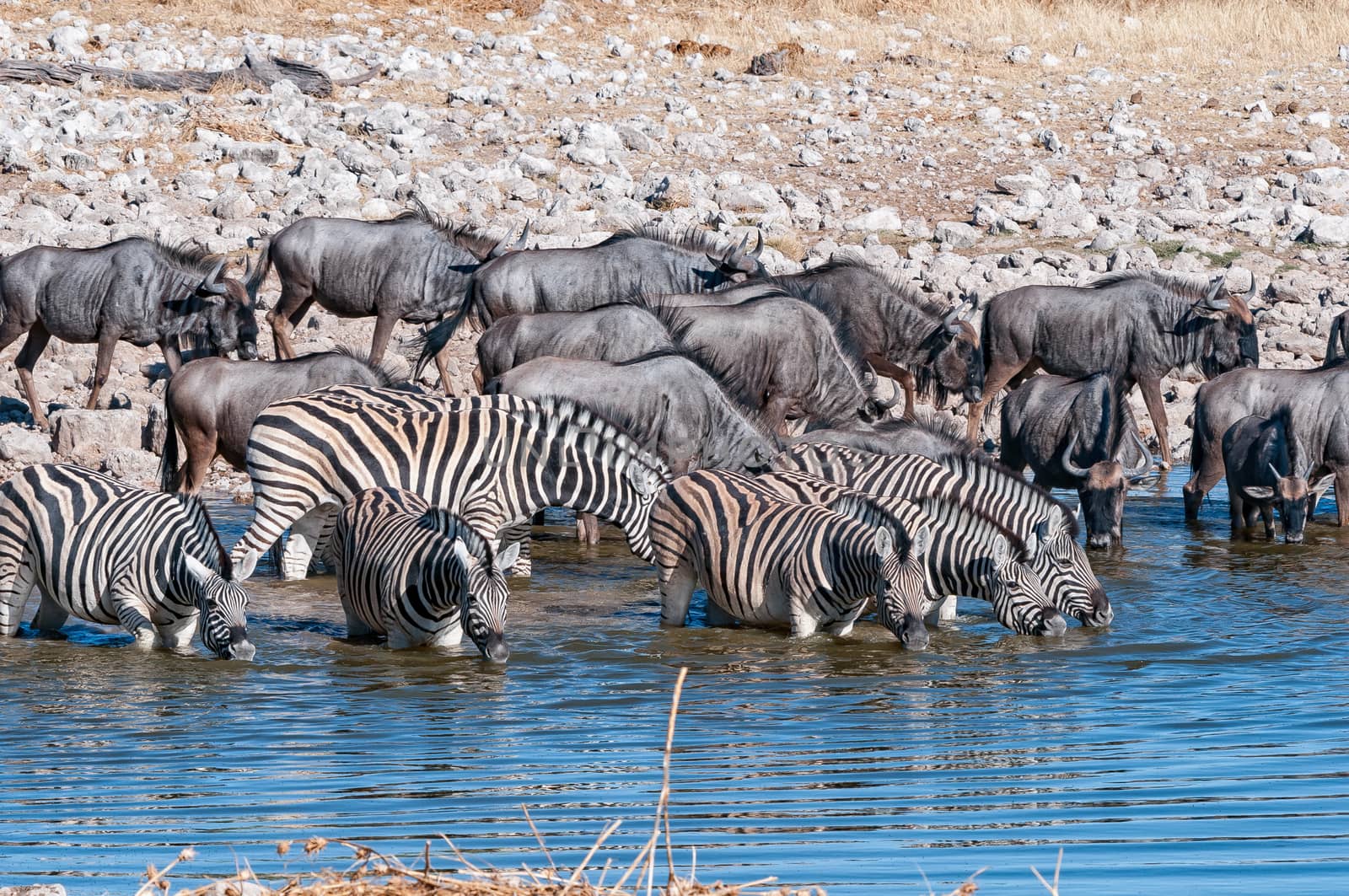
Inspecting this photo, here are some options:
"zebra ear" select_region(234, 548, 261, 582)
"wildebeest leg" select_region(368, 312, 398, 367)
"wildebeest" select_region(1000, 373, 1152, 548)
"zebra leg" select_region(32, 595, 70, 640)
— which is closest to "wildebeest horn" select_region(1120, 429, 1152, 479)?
"wildebeest" select_region(1000, 373, 1152, 548)

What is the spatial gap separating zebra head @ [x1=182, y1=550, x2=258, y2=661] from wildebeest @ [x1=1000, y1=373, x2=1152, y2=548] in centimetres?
558

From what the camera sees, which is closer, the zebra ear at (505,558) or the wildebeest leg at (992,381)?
the zebra ear at (505,558)

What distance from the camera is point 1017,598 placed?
9445mm

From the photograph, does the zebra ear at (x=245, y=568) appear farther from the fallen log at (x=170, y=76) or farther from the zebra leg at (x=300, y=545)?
the fallen log at (x=170, y=76)

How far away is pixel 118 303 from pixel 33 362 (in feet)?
2.86

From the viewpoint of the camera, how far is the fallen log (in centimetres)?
2306

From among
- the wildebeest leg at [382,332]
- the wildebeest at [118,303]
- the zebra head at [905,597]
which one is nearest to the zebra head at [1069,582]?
the zebra head at [905,597]

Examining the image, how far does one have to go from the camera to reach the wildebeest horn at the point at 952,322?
16.0 metres

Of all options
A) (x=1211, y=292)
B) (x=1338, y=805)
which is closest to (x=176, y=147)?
(x=1211, y=292)

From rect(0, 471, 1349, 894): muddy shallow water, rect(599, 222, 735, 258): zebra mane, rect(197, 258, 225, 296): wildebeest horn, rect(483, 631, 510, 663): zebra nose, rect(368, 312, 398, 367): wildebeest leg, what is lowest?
rect(0, 471, 1349, 894): muddy shallow water

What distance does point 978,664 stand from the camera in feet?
29.2

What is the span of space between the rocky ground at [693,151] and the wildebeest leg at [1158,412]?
1.46 ft

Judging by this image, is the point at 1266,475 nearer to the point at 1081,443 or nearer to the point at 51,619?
the point at 1081,443

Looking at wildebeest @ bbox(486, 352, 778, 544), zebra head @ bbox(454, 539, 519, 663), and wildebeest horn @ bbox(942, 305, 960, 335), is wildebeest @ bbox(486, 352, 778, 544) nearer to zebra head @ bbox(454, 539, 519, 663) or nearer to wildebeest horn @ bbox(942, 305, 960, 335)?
zebra head @ bbox(454, 539, 519, 663)
